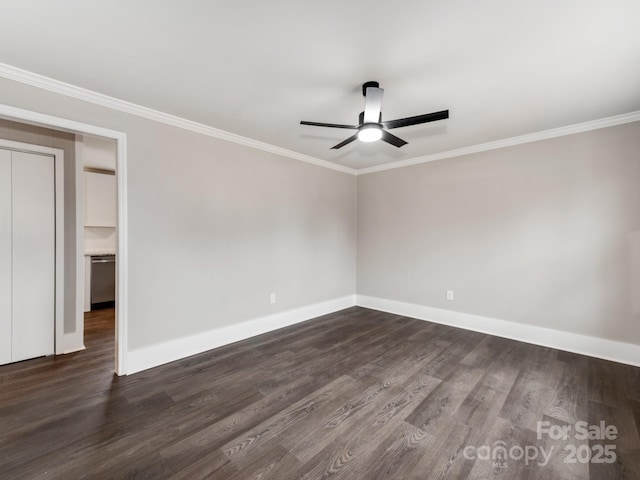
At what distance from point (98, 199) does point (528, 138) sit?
676 cm

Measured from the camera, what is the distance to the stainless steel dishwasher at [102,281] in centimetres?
488

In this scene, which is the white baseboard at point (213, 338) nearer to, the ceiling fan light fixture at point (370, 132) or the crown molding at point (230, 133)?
the crown molding at point (230, 133)

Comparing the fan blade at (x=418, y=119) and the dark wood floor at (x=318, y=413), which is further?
the fan blade at (x=418, y=119)

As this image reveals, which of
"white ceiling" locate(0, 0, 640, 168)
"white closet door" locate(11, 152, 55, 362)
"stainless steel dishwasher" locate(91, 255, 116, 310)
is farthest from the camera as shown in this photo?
"stainless steel dishwasher" locate(91, 255, 116, 310)

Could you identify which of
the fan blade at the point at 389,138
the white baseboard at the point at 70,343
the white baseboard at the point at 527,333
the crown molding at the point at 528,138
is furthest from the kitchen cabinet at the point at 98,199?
the white baseboard at the point at 527,333

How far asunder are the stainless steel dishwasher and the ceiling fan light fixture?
5.06 m

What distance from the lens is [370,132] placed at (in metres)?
2.35

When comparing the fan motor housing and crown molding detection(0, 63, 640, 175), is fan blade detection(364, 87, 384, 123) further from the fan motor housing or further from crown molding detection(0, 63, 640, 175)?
crown molding detection(0, 63, 640, 175)

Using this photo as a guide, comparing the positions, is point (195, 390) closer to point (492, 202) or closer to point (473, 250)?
point (473, 250)

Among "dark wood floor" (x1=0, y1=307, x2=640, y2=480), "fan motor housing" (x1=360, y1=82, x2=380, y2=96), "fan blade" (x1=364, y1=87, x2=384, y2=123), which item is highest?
"fan motor housing" (x1=360, y1=82, x2=380, y2=96)

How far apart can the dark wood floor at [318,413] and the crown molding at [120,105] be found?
2460 millimetres

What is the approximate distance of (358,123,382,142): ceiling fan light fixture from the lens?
2282 mm

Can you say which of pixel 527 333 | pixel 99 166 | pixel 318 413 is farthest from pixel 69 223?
pixel 527 333

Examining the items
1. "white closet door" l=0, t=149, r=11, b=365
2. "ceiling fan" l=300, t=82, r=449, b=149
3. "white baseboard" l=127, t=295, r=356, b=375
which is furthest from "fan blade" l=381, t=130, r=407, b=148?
"white closet door" l=0, t=149, r=11, b=365
